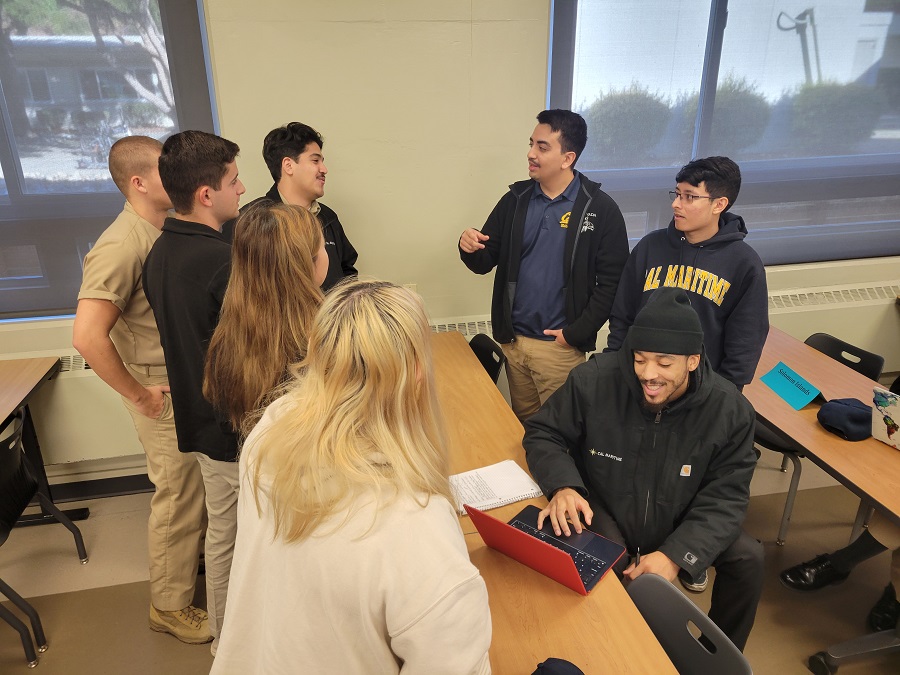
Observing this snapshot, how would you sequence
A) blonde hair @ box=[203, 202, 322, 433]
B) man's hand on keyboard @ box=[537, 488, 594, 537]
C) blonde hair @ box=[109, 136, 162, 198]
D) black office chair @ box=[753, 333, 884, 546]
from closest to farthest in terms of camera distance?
blonde hair @ box=[203, 202, 322, 433] < man's hand on keyboard @ box=[537, 488, 594, 537] < blonde hair @ box=[109, 136, 162, 198] < black office chair @ box=[753, 333, 884, 546]

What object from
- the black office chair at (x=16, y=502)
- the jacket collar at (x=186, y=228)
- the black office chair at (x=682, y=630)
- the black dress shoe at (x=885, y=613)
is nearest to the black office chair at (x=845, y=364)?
the black dress shoe at (x=885, y=613)

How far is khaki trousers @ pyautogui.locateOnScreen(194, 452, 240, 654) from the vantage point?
2100mm

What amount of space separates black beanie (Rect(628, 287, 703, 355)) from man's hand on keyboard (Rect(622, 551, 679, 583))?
2.02 feet

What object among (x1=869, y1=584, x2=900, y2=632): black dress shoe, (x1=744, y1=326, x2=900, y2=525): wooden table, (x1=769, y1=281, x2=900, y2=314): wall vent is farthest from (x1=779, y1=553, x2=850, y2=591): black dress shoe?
(x1=769, y1=281, x2=900, y2=314): wall vent

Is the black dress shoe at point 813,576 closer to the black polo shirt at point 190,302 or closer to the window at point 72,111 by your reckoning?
the black polo shirt at point 190,302

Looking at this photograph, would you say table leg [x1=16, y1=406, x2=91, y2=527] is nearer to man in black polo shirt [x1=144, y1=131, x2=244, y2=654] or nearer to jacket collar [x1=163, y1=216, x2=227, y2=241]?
man in black polo shirt [x1=144, y1=131, x2=244, y2=654]

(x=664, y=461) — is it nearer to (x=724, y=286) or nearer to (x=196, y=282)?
(x=724, y=286)

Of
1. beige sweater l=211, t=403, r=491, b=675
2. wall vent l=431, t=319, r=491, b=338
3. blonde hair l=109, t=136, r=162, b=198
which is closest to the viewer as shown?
beige sweater l=211, t=403, r=491, b=675

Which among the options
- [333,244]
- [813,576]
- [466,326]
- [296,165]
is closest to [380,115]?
[296,165]

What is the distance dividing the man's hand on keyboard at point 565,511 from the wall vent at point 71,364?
2.51 metres

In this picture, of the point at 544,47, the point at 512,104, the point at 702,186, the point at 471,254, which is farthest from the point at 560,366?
the point at 544,47

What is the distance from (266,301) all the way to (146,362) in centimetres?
95

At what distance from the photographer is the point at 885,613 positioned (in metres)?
2.47

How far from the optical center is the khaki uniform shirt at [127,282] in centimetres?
204
